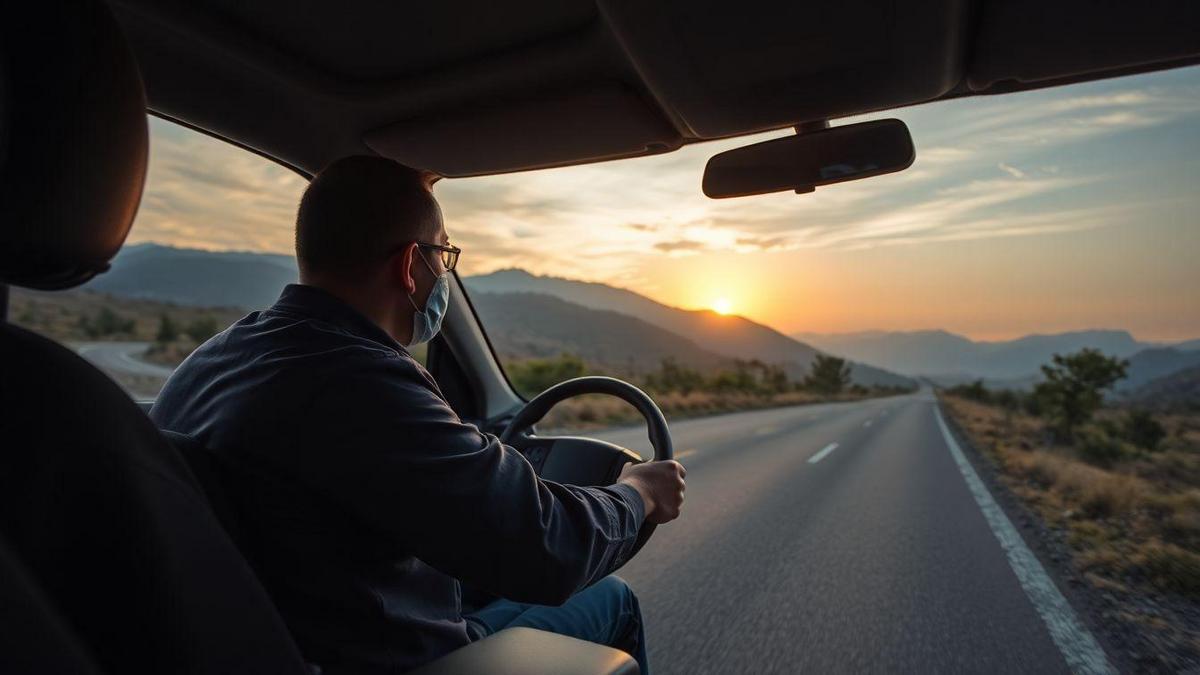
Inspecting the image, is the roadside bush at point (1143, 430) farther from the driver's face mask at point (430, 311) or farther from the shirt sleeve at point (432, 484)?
the shirt sleeve at point (432, 484)

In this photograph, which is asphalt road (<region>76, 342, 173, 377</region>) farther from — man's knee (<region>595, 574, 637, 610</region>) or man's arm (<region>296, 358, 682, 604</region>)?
man's arm (<region>296, 358, 682, 604</region>)

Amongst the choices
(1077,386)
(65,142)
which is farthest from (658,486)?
(1077,386)

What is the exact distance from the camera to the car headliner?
187 centimetres

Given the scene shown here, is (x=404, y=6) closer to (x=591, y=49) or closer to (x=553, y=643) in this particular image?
(x=591, y=49)

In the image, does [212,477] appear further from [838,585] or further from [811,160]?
[838,585]

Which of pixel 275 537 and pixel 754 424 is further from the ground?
pixel 275 537

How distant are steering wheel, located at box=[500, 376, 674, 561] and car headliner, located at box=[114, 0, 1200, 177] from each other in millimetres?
937

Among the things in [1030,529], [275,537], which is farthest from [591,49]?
[1030,529]

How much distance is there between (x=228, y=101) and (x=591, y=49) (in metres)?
1.26

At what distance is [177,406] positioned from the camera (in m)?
1.54

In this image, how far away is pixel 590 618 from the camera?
6.95 ft

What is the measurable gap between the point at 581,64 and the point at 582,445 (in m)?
1.25

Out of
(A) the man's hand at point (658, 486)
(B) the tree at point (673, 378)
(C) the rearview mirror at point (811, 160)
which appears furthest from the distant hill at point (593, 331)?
(A) the man's hand at point (658, 486)

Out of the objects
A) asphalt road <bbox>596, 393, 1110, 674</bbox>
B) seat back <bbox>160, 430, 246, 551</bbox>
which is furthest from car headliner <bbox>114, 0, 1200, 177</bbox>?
asphalt road <bbox>596, 393, 1110, 674</bbox>
